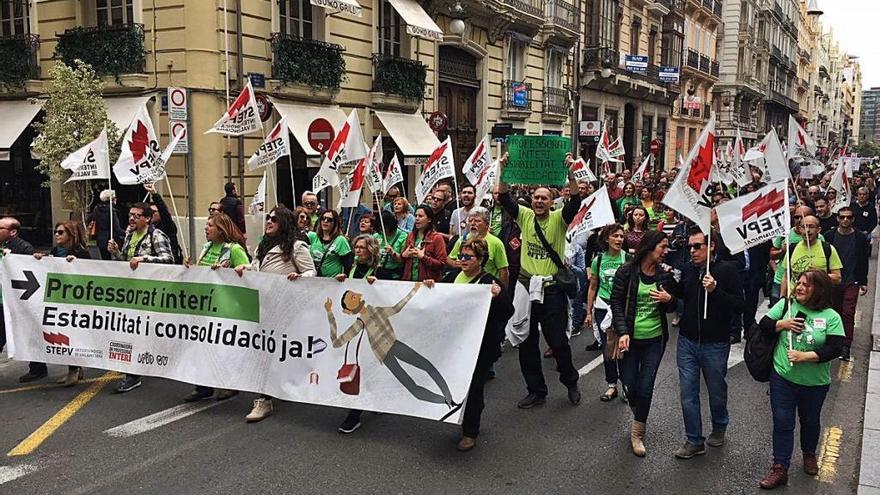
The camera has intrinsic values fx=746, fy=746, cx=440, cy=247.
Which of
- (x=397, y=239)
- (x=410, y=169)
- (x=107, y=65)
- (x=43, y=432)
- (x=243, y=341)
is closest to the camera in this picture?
(x=43, y=432)

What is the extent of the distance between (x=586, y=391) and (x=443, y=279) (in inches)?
68.3

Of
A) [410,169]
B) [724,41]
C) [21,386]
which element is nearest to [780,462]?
[21,386]

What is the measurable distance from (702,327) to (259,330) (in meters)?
3.46

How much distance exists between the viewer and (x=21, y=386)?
22.9 ft

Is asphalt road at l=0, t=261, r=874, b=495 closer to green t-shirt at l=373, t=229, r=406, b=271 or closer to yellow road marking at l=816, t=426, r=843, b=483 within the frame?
yellow road marking at l=816, t=426, r=843, b=483

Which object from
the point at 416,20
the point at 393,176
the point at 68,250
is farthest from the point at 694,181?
the point at 416,20

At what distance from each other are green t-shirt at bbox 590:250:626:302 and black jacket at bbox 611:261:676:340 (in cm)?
183

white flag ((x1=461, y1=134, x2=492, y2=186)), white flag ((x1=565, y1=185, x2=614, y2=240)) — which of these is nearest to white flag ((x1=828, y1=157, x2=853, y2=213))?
white flag ((x1=461, y1=134, x2=492, y2=186))

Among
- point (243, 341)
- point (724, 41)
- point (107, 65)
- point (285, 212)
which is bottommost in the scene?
point (243, 341)

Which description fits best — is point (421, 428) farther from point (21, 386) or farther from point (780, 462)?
point (21, 386)

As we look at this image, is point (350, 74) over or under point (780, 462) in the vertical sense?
over

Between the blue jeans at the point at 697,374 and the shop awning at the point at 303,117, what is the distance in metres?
10.8

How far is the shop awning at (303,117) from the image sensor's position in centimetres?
1543

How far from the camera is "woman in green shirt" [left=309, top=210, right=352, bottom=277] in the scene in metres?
6.89
